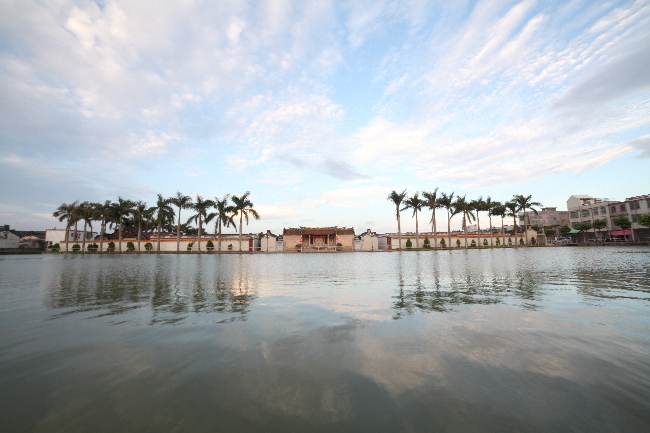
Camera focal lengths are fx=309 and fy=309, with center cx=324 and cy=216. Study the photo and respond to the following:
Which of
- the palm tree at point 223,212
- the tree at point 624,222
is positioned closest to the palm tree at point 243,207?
the palm tree at point 223,212

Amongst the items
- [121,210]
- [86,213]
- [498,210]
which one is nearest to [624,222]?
[498,210]

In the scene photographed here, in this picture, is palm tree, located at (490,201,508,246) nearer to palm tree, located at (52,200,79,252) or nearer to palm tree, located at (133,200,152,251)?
palm tree, located at (133,200,152,251)

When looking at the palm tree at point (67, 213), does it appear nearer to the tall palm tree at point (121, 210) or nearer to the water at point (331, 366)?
the tall palm tree at point (121, 210)

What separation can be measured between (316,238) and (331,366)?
232ft

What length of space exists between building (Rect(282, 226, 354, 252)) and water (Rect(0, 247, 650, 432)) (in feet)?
213

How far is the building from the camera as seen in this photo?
72.9 metres

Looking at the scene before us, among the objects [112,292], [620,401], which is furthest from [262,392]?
[112,292]

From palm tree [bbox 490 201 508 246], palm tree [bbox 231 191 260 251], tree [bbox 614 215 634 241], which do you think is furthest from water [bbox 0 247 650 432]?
tree [bbox 614 215 634 241]

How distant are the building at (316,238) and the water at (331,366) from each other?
6505cm

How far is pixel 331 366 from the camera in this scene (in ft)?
12.9

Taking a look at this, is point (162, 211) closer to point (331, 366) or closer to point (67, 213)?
point (67, 213)

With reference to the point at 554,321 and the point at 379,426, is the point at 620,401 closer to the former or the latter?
the point at 379,426

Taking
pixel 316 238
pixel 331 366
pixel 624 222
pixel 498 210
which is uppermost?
pixel 498 210

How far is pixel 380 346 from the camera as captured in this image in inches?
183
